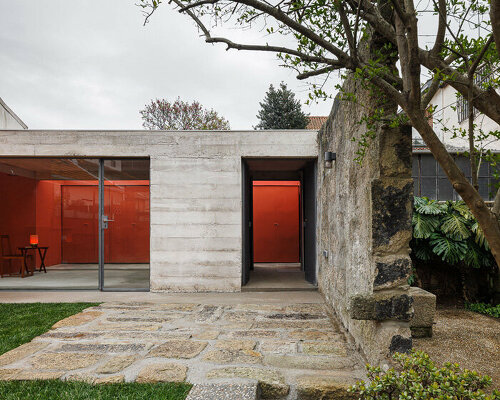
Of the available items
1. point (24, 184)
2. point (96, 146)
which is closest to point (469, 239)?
point (96, 146)

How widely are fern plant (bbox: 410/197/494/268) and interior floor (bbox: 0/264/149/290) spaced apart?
15.2 feet

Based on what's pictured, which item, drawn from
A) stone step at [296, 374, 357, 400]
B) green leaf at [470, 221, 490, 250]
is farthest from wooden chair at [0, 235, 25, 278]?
green leaf at [470, 221, 490, 250]

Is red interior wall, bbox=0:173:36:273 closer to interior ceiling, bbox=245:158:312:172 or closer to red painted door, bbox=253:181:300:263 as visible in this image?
interior ceiling, bbox=245:158:312:172

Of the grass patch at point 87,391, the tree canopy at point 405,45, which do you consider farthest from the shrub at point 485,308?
the grass patch at point 87,391

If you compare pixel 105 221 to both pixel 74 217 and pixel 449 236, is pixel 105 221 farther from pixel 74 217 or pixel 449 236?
pixel 449 236

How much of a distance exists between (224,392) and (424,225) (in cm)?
392

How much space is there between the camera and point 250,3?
1.81 metres

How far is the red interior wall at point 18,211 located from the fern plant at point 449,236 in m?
6.90

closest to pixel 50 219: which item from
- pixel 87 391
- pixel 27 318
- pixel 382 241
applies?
pixel 27 318

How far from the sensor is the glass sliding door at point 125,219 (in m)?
6.39

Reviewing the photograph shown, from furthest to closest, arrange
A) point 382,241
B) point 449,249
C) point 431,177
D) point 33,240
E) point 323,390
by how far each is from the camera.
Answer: point 431,177 < point 33,240 < point 449,249 < point 382,241 < point 323,390

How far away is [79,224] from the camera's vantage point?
21.7 ft

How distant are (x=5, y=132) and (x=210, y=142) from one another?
3.66 m

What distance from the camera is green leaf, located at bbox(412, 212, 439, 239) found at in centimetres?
496
